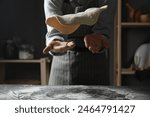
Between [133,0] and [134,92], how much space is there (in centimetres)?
27

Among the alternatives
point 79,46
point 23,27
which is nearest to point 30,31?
point 23,27

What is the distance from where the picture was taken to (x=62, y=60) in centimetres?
73

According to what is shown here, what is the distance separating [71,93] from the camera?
0.73m

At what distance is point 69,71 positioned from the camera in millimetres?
736

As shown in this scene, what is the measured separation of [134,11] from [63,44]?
0.23 m

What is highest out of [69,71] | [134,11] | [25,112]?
[134,11]

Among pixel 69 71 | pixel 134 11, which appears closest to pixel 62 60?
pixel 69 71

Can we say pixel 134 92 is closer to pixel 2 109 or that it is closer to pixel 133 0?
pixel 133 0

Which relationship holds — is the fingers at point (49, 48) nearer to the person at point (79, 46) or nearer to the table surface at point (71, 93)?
the person at point (79, 46)

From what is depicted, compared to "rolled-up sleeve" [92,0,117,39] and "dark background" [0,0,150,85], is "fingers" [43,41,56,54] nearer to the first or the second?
"dark background" [0,0,150,85]

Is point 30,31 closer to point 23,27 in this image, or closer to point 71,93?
point 23,27

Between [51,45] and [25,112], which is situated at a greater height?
[51,45]

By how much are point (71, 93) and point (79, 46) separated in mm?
139

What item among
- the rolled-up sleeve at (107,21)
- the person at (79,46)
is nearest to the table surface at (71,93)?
the person at (79,46)
